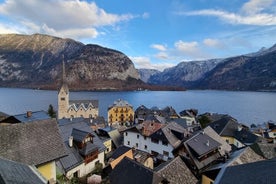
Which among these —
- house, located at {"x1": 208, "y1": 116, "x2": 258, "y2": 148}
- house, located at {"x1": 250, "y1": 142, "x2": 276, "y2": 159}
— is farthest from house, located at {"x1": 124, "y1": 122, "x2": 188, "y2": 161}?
house, located at {"x1": 208, "y1": 116, "x2": 258, "y2": 148}

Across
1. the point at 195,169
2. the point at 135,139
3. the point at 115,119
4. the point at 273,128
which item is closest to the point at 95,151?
the point at 195,169

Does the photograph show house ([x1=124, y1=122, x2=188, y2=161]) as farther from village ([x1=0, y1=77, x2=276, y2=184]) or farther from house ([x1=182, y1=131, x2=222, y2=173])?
house ([x1=182, y1=131, x2=222, y2=173])

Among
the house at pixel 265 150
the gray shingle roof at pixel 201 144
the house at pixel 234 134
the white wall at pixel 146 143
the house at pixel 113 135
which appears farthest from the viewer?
the house at pixel 113 135

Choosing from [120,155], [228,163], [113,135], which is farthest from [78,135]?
[113,135]

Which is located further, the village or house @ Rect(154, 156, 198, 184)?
house @ Rect(154, 156, 198, 184)

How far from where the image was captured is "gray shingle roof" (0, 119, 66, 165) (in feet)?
56.2

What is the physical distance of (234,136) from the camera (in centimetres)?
6062

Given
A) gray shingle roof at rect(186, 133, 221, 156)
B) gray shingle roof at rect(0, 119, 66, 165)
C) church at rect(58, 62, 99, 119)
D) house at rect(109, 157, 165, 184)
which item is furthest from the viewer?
church at rect(58, 62, 99, 119)

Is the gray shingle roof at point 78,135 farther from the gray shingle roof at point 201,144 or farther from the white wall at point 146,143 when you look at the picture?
the white wall at point 146,143

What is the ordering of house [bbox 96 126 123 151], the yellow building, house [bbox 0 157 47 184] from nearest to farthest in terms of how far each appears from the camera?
house [bbox 0 157 47 184], house [bbox 96 126 123 151], the yellow building

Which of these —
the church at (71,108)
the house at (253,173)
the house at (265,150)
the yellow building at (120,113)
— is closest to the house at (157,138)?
the house at (265,150)

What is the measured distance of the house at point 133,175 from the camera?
26.2m

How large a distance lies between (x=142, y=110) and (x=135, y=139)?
178 ft

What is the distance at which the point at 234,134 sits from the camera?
6125 centimetres
